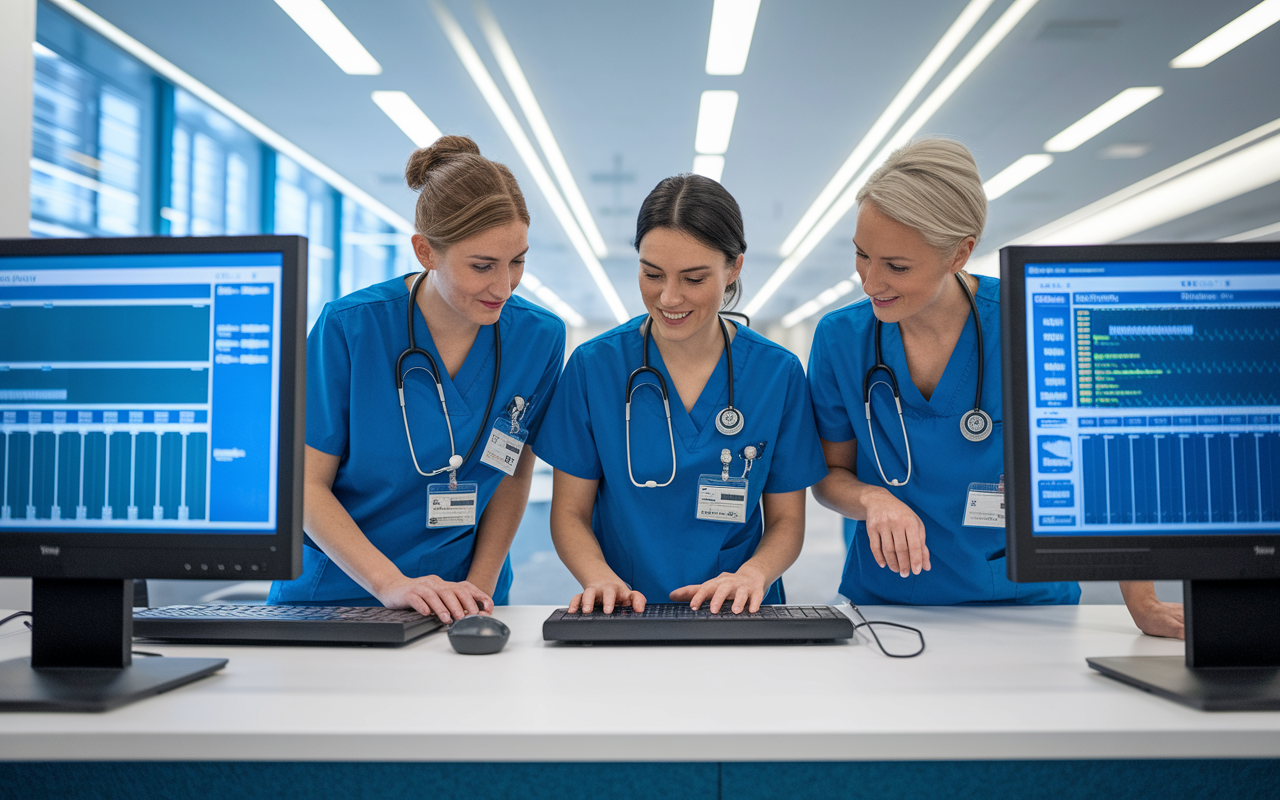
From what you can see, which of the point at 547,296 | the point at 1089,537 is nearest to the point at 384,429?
the point at 1089,537

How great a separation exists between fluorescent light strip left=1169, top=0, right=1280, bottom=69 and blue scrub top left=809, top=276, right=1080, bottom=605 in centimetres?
358

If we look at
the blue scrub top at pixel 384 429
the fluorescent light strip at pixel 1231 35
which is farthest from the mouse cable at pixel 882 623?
the fluorescent light strip at pixel 1231 35

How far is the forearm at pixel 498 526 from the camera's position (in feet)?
4.75

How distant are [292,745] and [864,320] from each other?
1.17 meters

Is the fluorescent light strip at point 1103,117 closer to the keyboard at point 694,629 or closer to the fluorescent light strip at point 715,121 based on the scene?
the fluorescent light strip at point 715,121

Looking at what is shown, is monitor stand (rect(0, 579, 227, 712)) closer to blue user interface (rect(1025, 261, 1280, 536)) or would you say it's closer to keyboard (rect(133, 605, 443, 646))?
keyboard (rect(133, 605, 443, 646))

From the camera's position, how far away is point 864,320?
4.73 feet

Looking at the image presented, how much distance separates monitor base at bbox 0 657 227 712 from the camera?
725 mm

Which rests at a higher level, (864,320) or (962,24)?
(962,24)

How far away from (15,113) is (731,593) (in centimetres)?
182

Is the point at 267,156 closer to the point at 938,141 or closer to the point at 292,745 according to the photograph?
the point at 938,141

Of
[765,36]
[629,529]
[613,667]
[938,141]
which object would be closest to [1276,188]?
[765,36]

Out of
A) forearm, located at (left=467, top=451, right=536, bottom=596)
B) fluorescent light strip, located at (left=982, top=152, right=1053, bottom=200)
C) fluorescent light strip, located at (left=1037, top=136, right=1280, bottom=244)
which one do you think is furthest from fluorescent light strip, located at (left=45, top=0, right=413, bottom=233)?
fluorescent light strip, located at (left=1037, top=136, right=1280, bottom=244)

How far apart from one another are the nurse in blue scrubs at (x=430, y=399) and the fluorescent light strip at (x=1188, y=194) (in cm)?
519
